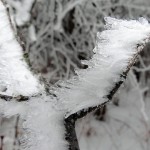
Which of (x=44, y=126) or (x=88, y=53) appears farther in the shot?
(x=88, y=53)

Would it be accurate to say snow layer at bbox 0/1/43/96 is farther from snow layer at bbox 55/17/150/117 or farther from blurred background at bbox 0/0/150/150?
blurred background at bbox 0/0/150/150

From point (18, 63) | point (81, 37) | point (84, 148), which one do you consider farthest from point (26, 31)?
point (18, 63)

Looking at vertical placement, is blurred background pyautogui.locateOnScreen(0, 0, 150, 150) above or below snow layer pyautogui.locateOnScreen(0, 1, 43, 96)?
below

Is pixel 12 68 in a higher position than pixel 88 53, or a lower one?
higher

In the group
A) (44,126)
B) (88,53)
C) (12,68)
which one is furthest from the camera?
(88,53)

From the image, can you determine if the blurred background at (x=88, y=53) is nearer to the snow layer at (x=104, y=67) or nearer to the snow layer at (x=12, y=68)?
the snow layer at (x=12, y=68)

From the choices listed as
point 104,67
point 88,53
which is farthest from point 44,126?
point 88,53

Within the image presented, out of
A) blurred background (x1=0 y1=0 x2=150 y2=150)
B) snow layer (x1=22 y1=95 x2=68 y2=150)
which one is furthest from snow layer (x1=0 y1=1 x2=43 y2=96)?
blurred background (x1=0 y1=0 x2=150 y2=150)

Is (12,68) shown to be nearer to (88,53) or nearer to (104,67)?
(104,67)

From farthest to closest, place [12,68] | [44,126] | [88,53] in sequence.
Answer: [88,53]
[12,68]
[44,126]
